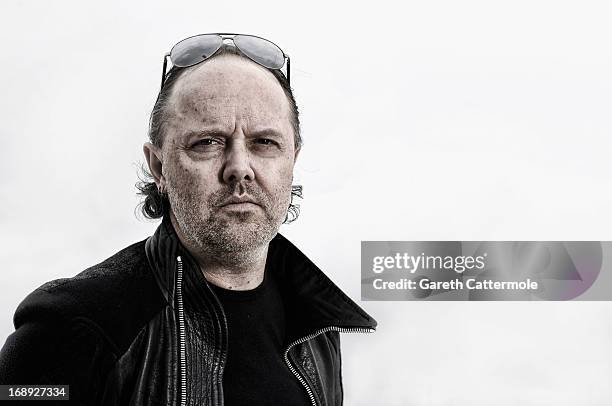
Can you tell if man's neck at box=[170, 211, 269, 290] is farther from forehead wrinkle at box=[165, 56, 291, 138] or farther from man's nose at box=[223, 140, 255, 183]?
forehead wrinkle at box=[165, 56, 291, 138]

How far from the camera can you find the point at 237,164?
3182mm

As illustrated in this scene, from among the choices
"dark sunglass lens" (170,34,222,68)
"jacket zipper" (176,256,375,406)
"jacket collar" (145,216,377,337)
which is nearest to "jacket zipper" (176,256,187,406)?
"jacket zipper" (176,256,375,406)

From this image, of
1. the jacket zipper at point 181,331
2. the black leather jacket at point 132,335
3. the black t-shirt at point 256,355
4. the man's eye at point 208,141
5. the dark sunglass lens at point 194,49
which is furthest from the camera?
the dark sunglass lens at point 194,49

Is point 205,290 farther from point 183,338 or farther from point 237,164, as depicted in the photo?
point 237,164

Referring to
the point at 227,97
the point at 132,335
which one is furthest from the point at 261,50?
the point at 132,335

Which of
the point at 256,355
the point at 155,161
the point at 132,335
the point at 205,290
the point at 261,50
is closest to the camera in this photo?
the point at 132,335

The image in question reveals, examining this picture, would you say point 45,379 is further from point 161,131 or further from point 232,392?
point 161,131

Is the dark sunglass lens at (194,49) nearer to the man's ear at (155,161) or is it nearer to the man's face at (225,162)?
the man's face at (225,162)

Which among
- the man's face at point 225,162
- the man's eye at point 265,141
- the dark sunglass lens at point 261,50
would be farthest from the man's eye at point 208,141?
the dark sunglass lens at point 261,50

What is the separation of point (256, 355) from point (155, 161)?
3.43 feet

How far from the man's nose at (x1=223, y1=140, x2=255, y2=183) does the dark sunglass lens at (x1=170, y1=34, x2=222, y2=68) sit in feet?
1.84

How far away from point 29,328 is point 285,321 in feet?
4.04

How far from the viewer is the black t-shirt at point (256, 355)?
10.3ft

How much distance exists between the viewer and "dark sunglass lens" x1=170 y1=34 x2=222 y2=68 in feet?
11.6
